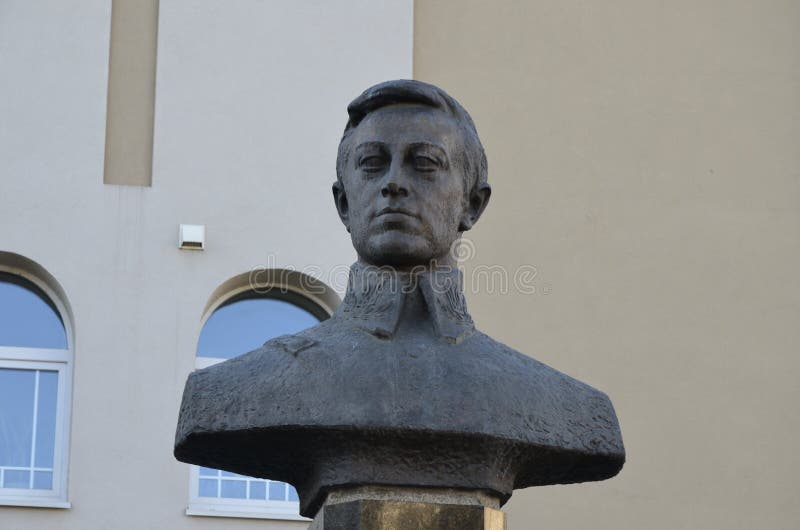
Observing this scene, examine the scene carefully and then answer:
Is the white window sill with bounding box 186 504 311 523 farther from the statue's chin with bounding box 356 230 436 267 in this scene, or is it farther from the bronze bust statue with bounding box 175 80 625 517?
the statue's chin with bounding box 356 230 436 267

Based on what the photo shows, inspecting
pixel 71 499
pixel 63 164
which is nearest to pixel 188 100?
pixel 63 164

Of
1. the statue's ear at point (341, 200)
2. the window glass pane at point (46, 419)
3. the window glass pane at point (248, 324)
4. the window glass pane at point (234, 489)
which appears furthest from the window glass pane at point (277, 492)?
the statue's ear at point (341, 200)

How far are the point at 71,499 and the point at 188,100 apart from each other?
2.73m

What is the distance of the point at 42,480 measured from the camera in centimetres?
1227

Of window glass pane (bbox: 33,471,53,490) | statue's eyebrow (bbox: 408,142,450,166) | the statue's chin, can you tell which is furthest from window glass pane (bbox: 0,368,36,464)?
statue's eyebrow (bbox: 408,142,450,166)

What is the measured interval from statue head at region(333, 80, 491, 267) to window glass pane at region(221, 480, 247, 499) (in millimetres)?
6215

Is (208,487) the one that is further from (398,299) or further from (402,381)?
(402,381)

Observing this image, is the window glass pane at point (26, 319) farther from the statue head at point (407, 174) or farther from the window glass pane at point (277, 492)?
the statue head at point (407, 174)

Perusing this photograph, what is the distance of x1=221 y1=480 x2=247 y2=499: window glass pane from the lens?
12.3 metres

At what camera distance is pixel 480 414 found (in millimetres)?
5789

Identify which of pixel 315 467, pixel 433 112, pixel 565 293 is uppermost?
pixel 565 293

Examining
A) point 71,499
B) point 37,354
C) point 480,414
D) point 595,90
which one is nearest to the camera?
point 480,414

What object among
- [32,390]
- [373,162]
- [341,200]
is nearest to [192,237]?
[32,390]

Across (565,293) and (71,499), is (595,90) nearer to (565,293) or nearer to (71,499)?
(565,293)
